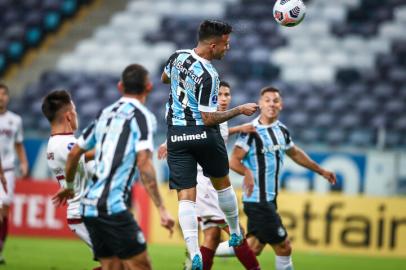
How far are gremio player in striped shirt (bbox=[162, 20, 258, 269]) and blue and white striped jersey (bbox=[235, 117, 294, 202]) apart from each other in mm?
1371

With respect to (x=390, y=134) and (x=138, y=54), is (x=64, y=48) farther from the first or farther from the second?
(x=390, y=134)

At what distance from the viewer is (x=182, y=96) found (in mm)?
7906

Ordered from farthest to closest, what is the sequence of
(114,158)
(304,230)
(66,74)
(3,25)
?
1. (3,25)
2. (66,74)
3. (304,230)
4. (114,158)

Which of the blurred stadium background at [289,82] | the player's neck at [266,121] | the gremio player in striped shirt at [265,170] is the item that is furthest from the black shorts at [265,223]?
the blurred stadium background at [289,82]

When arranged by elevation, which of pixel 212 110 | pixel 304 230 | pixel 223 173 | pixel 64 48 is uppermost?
pixel 64 48

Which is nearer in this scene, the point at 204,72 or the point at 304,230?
the point at 204,72

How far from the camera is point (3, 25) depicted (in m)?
22.4

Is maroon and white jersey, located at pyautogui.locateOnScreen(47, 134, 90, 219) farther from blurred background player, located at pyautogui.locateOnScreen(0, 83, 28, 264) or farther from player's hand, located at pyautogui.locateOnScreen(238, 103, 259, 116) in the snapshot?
blurred background player, located at pyautogui.locateOnScreen(0, 83, 28, 264)

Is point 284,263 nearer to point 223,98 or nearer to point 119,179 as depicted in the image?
point 223,98

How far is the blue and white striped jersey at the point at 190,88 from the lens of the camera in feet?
25.5

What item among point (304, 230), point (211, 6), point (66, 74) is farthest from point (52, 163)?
point (211, 6)

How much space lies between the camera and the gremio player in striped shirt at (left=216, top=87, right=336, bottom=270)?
9180mm

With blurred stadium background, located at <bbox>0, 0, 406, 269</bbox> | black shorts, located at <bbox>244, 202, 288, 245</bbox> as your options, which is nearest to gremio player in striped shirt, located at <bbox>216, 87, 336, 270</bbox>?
black shorts, located at <bbox>244, 202, 288, 245</bbox>

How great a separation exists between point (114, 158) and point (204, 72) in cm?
176
